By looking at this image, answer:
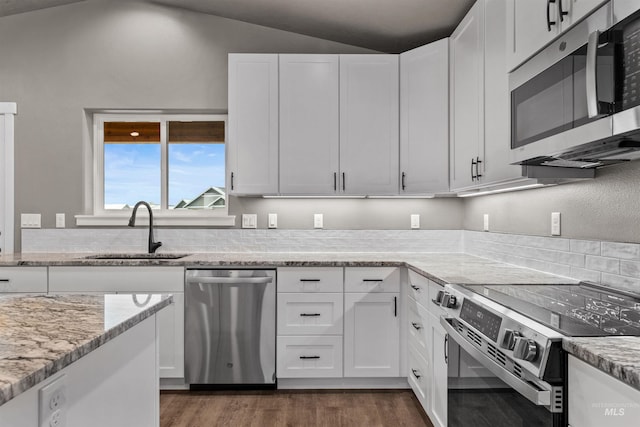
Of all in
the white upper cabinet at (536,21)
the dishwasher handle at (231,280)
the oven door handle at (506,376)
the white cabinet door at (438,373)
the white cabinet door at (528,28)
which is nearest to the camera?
the oven door handle at (506,376)

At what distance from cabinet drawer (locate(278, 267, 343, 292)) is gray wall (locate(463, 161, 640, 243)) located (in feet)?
3.74

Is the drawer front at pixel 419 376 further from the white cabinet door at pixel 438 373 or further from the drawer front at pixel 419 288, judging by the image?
the drawer front at pixel 419 288

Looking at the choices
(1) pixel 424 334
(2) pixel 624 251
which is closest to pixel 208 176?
(1) pixel 424 334

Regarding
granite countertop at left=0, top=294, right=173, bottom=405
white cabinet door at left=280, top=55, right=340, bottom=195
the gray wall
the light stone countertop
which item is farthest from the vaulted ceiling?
granite countertop at left=0, top=294, right=173, bottom=405

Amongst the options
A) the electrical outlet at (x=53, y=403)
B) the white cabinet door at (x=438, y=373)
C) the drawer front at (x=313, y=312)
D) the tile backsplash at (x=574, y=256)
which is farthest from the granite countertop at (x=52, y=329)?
the tile backsplash at (x=574, y=256)

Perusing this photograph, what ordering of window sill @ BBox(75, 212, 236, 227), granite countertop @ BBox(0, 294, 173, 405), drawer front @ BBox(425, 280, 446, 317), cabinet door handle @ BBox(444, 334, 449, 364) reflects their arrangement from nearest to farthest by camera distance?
granite countertop @ BBox(0, 294, 173, 405) < cabinet door handle @ BBox(444, 334, 449, 364) < drawer front @ BBox(425, 280, 446, 317) < window sill @ BBox(75, 212, 236, 227)

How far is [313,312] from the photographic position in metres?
2.99

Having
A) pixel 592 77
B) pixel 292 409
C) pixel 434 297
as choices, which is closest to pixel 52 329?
pixel 592 77

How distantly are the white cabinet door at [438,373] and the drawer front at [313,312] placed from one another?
0.81 m

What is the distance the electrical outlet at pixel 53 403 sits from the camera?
872 mm

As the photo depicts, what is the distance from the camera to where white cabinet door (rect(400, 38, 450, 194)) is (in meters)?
3.11

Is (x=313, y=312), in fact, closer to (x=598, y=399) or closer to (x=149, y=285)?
(x=149, y=285)

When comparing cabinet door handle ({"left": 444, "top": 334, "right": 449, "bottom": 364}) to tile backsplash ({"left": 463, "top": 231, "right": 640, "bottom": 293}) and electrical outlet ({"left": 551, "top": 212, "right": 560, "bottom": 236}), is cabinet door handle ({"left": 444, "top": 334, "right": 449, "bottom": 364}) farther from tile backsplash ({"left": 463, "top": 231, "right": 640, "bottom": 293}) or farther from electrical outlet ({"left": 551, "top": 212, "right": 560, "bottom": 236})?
electrical outlet ({"left": 551, "top": 212, "right": 560, "bottom": 236})

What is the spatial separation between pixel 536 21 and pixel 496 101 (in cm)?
64
